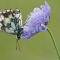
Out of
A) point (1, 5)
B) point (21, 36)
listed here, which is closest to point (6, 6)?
point (1, 5)

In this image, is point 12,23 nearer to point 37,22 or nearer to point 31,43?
point 37,22

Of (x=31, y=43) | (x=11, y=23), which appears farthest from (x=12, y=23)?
(x=31, y=43)

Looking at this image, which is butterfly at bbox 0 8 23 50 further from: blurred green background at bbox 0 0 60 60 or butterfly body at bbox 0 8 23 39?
blurred green background at bbox 0 0 60 60

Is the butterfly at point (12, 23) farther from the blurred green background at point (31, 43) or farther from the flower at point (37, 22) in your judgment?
the blurred green background at point (31, 43)

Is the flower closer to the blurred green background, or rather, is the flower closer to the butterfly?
the butterfly

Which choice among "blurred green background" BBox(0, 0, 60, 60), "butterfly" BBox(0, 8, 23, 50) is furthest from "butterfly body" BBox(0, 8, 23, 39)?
"blurred green background" BBox(0, 0, 60, 60)

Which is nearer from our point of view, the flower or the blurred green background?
the flower

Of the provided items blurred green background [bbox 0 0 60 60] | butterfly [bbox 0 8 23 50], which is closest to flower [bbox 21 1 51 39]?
butterfly [bbox 0 8 23 50]
